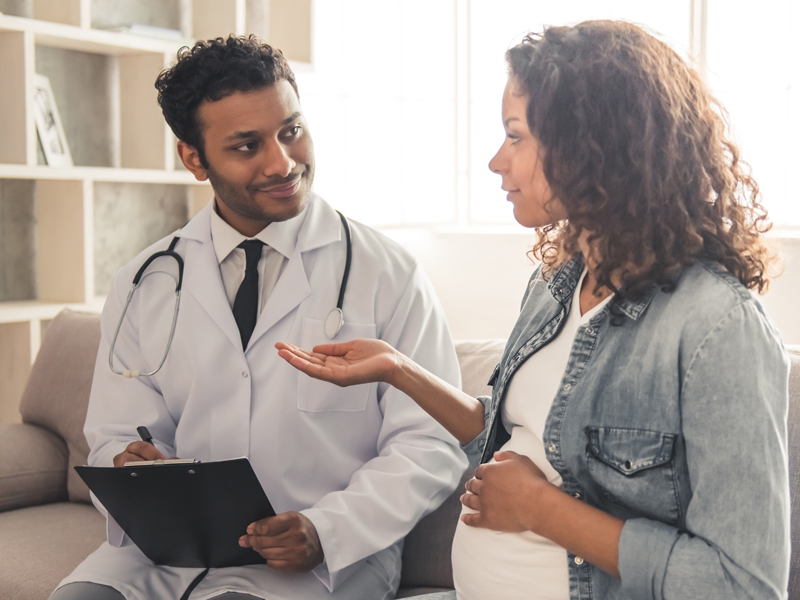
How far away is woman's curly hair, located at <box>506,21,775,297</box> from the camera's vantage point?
952mm

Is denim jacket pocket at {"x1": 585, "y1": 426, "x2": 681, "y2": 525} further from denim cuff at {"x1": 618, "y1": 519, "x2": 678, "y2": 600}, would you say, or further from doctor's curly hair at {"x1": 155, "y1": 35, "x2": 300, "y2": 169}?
doctor's curly hair at {"x1": 155, "y1": 35, "x2": 300, "y2": 169}

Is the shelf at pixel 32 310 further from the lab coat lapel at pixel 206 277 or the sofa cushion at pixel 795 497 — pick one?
the sofa cushion at pixel 795 497

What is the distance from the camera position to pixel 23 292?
300 centimetres

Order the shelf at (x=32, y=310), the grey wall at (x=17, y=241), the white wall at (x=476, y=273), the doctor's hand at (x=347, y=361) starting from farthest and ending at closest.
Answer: the white wall at (x=476, y=273) → the grey wall at (x=17, y=241) → the shelf at (x=32, y=310) → the doctor's hand at (x=347, y=361)

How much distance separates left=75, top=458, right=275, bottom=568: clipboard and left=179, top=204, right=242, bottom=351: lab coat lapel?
0.34 metres

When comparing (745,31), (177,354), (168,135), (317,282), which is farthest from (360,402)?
(745,31)

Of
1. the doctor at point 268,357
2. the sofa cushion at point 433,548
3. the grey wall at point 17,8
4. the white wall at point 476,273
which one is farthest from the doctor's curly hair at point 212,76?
the white wall at point 476,273

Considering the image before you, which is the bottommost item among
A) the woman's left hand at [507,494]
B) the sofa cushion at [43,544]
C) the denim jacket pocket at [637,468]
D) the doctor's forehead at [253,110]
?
the sofa cushion at [43,544]

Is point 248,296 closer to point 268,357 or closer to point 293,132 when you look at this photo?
point 268,357

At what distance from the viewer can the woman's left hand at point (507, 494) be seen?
1.00m

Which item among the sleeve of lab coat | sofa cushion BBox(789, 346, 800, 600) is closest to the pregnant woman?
the sleeve of lab coat

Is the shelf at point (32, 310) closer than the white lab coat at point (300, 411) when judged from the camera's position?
No

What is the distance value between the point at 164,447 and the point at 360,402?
0.42 metres

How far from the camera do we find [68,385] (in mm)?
2203
